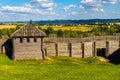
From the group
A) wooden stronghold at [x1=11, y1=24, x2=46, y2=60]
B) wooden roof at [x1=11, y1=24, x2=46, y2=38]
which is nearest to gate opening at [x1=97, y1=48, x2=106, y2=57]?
wooden stronghold at [x1=11, y1=24, x2=46, y2=60]

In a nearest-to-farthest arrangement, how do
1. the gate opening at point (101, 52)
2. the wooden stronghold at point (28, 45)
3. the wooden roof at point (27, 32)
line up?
1. the wooden roof at point (27, 32)
2. the wooden stronghold at point (28, 45)
3. the gate opening at point (101, 52)

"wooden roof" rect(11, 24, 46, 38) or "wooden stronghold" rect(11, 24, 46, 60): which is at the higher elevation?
"wooden roof" rect(11, 24, 46, 38)

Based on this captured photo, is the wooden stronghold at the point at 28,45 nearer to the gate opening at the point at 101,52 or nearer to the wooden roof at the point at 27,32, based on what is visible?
the wooden roof at the point at 27,32

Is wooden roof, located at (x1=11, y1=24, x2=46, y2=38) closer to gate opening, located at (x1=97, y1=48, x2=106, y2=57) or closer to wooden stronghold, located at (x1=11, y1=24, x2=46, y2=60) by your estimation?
wooden stronghold, located at (x1=11, y1=24, x2=46, y2=60)

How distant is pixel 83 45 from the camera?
37.0m

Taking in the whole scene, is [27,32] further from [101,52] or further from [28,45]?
[101,52]

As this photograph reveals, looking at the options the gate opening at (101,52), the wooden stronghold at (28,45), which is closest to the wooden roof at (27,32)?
the wooden stronghold at (28,45)

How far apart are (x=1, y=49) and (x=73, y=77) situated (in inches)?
628

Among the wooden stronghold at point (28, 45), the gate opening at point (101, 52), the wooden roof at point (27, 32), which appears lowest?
the gate opening at point (101, 52)

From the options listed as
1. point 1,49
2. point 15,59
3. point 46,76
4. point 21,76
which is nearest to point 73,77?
point 46,76

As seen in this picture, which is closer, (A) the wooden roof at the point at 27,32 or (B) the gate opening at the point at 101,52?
(A) the wooden roof at the point at 27,32

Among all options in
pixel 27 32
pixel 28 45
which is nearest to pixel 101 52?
pixel 28 45

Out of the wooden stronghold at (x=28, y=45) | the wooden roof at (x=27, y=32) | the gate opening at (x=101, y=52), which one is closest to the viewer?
the wooden roof at (x=27, y=32)

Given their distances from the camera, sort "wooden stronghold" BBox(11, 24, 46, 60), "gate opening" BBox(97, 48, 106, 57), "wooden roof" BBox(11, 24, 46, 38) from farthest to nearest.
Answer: "gate opening" BBox(97, 48, 106, 57)
"wooden stronghold" BBox(11, 24, 46, 60)
"wooden roof" BBox(11, 24, 46, 38)
